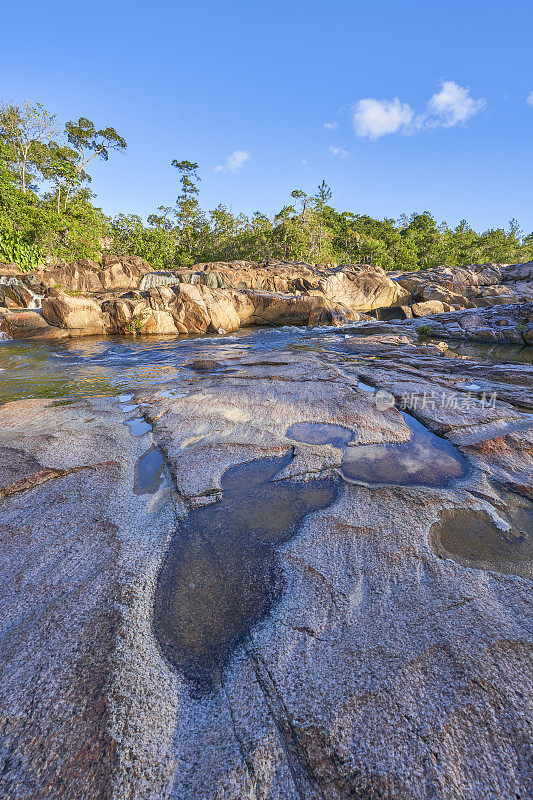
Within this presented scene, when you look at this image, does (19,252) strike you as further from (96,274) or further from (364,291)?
(364,291)

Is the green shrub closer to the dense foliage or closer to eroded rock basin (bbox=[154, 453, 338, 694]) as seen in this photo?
the dense foliage

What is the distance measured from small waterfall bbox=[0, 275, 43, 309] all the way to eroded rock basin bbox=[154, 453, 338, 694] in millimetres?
21105

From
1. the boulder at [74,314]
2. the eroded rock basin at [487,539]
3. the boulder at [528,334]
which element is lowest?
the eroded rock basin at [487,539]

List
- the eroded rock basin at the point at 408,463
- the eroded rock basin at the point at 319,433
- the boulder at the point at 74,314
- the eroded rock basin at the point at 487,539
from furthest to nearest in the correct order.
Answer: the boulder at the point at 74,314
the eroded rock basin at the point at 319,433
the eroded rock basin at the point at 408,463
the eroded rock basin at the point at 487,539

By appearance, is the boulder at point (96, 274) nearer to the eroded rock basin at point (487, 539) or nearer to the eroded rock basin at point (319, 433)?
the eroded rock basin at point (319, 433)

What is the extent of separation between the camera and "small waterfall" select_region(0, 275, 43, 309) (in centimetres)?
1748

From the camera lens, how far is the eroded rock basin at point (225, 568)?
144 centimetres

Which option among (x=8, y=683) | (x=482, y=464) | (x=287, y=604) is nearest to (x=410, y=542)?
(x=287, y=604)

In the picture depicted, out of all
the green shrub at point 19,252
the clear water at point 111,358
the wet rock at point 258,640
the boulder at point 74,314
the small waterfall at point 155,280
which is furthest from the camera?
the green shrub at point 19,252

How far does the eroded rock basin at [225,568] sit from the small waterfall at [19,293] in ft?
69.2

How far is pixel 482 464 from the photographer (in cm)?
282

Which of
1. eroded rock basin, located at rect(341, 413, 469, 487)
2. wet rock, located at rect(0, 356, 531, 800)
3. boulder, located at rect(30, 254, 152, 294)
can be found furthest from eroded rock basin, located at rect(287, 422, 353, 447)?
boulder, located at rect(30, 254, 152, 294)

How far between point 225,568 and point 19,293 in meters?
22.0

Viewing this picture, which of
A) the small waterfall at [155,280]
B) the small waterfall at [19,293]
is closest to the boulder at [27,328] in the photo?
the small waterfall at [19,293]
